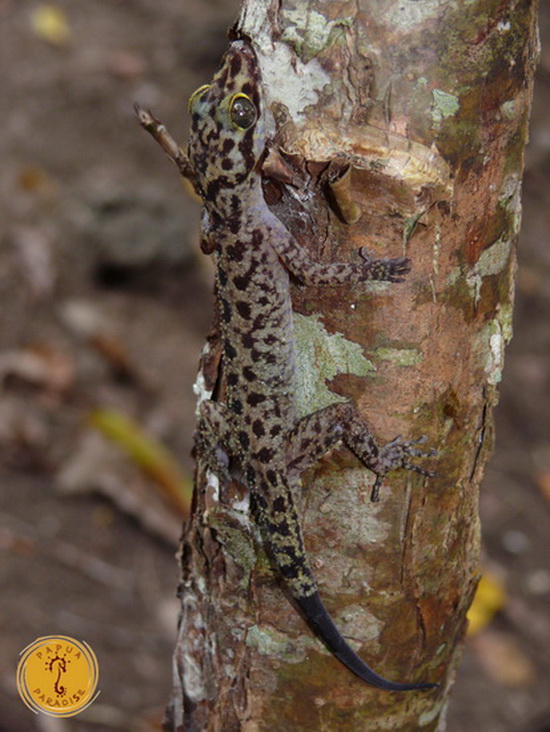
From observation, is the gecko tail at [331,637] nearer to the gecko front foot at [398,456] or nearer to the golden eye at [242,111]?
the gecko front foot at [398,456]

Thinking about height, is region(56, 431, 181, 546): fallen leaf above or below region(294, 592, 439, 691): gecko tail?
above

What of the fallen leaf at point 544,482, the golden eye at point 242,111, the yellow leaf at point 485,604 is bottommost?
the yellow leaf at point 485,604

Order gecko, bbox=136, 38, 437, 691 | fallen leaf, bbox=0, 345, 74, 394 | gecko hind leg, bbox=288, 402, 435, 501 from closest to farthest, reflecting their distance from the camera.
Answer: gecko hind leg, bbox=288, 402, 435, 501
gecko, bbox=136, 38, 437, 691
fallen leaf, bbox=0, 345, 74, 394

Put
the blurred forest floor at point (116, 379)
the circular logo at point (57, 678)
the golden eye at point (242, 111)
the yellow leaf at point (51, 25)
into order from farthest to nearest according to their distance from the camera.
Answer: the yellow leaf at point (51, 25), the blurred forest floor at point (116, 379), the circular logo at point (57, 678), the golden eye at point (242, 111)

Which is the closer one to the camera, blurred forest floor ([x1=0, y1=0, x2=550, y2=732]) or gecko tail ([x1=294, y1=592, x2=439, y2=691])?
gecko tail ([x1=294, y1=592, x2=439, y2=691])

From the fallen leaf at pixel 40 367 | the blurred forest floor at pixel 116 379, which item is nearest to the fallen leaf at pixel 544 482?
the blurred forest floor at pixel 116 379

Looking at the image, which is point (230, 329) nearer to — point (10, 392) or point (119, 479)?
point (119, 479)

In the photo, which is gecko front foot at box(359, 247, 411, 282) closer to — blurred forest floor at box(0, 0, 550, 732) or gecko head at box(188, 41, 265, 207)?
gecko head at box(188, 41, 265, 207)

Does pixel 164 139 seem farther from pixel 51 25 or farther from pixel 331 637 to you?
pixel 51 25

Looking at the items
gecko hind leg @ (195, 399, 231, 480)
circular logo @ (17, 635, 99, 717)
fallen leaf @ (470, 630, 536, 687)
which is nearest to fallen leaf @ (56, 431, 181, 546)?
fallen leaf @ (470, 630, 536, 687)
